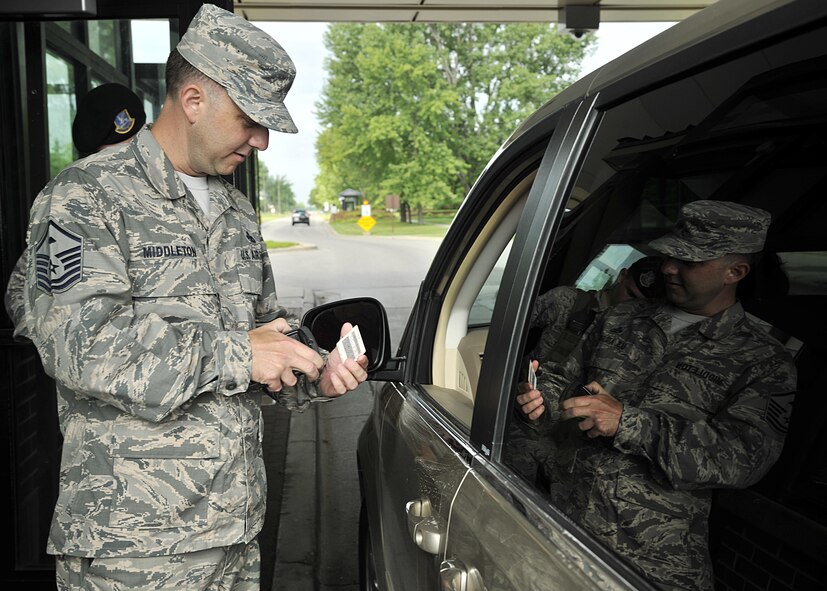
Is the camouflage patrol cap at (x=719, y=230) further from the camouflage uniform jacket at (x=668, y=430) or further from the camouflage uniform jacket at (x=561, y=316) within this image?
the camouflage uniform jacket at (x=561, y=316)

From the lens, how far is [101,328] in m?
1.61

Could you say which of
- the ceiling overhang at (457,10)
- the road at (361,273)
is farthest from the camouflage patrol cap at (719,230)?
the road at (361,273)

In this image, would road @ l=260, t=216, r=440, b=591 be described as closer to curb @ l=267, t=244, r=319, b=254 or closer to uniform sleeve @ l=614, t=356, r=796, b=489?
uniform sleeve @ l=614, t=356, r=796, b=489

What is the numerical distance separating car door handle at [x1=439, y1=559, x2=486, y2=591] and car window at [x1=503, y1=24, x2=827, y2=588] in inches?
7.2

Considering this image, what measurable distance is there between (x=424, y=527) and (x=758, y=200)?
2.97ft

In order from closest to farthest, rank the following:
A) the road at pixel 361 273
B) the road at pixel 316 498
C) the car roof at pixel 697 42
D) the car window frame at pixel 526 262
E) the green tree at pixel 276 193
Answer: the car roof at pixel 697 42 < the car window frame at pixel 526 262 < the road at pixel 316 498 < the road at pixel 361 273 < the green tree at pixel 276 193

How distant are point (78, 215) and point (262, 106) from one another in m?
0.47

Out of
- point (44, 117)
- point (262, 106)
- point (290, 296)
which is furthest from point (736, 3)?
point (290, 296)

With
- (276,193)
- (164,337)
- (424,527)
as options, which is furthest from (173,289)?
(276,193)

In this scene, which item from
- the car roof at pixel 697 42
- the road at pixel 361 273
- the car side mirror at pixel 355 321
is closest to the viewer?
the car roof at pixel 697 42

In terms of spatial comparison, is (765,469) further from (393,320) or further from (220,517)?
(393,320)

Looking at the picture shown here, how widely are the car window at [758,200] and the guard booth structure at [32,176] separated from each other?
2.27 m

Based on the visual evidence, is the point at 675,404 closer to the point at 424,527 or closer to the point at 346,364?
the point at 424,527

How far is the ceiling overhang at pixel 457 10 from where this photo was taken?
7.05m
